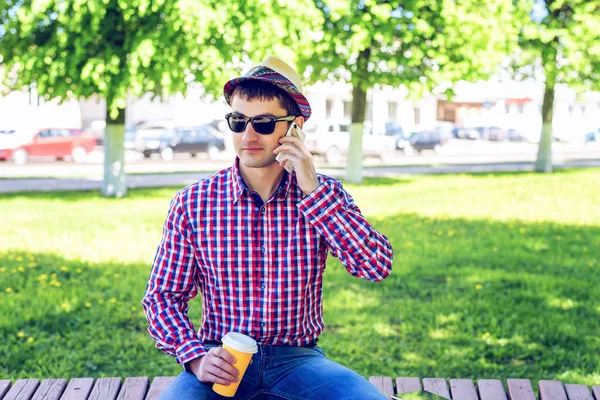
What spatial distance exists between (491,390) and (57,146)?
2847 cm

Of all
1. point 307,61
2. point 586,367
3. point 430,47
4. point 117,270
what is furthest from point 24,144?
point 586,367

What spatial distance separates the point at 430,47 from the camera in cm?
1852

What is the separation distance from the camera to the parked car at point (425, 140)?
3791cm

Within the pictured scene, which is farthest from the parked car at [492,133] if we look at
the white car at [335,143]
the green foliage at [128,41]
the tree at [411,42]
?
the green foliage at [128,41]

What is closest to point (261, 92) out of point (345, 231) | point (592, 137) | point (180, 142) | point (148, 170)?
point (345, 231)

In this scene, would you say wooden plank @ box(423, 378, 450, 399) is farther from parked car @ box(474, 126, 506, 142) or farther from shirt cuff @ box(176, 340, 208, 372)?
parked car @ box(474, 126, 506, 142)

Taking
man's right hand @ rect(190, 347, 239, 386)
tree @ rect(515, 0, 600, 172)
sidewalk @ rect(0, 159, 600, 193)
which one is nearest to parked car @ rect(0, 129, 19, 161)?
sidewalk @ rect(0, 159, 600, 193)

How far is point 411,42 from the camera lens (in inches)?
728

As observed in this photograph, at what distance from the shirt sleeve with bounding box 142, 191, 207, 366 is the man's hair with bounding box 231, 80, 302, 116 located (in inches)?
16.4

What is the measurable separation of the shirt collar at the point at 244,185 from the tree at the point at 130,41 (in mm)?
11196

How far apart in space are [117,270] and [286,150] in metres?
5.47

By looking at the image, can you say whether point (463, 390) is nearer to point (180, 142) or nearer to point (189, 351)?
point (189, 351)

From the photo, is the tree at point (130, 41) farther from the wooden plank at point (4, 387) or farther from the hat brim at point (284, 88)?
the hat brim at point (284, 88)

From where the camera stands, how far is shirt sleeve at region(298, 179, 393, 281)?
8.72 ft
